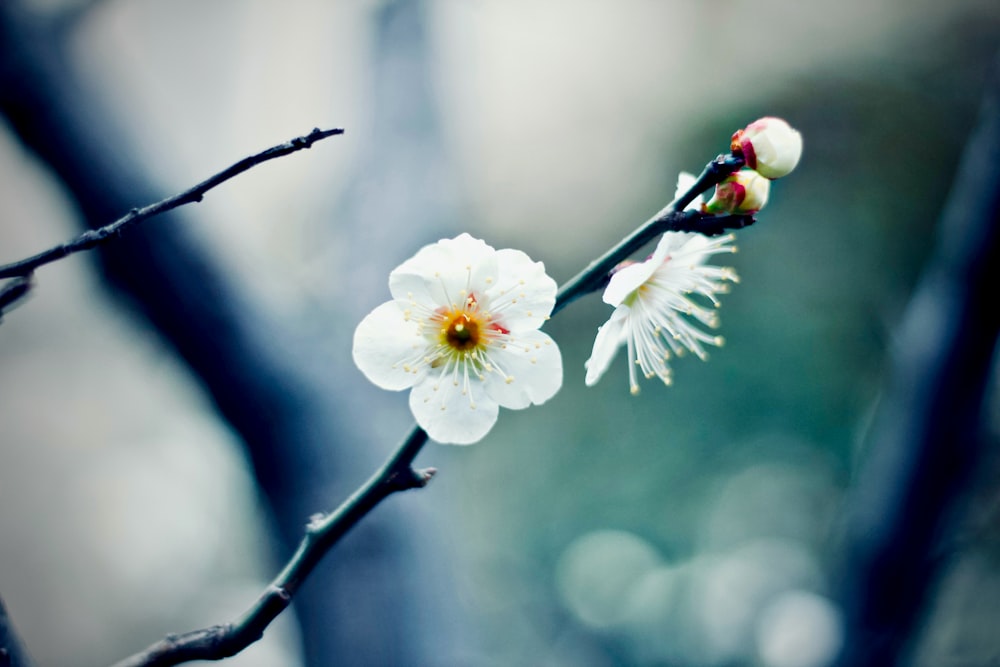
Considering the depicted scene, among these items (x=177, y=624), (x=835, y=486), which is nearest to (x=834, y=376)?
(x=835, y=486)

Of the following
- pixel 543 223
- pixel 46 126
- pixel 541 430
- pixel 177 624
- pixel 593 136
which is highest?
pixel 593 136

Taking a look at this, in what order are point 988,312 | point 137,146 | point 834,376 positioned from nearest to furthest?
point 988,312 < point 137,146 < point 834,376

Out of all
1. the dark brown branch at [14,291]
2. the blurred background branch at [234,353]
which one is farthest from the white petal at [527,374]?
the blurred background branch at [234,353]

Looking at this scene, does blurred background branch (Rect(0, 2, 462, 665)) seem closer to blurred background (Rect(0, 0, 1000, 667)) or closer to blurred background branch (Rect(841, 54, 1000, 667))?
blurred background (Rect(0, 0, 1000, 667))

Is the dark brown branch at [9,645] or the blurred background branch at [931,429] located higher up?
the blurred background branch at [931,429]

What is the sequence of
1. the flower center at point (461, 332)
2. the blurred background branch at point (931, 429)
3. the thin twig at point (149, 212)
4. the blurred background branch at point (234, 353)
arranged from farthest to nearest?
the blurred background branch at point (234, 353)
the blurred background branch at point (931, 429)
the flower center at point (461, 332)
the thin twig at point (149, 212)

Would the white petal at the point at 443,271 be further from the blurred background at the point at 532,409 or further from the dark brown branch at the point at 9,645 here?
the blurred background at the point at 532,409

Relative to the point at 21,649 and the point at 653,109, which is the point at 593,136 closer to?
the point at 653,109
